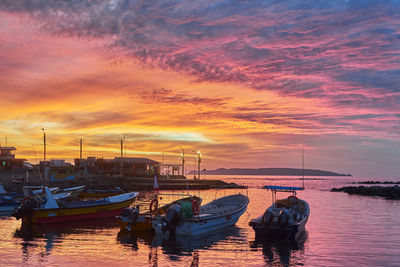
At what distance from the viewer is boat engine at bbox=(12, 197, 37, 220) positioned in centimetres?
2827

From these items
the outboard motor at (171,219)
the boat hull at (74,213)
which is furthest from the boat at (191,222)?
the boat hull at (74,213)

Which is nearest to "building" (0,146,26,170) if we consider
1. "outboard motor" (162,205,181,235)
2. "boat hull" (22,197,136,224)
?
"boat hull" (22,197,136,224)

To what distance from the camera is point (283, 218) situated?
24.2 meters

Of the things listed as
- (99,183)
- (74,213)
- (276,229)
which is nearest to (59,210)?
(74,213)

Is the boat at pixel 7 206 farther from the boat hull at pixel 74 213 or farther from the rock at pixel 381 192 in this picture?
the rock at pixel 381 192

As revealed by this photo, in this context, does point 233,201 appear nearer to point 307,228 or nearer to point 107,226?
point 307,228

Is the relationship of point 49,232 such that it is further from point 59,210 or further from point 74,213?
point 74,213

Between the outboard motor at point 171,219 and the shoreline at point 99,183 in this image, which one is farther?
the shoreline at point 99,183

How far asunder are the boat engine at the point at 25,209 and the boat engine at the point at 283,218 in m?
18.0

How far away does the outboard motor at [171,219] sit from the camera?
23281 millimetres

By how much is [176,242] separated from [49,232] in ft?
30.5

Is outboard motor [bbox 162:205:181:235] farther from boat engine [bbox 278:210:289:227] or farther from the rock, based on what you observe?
the rock

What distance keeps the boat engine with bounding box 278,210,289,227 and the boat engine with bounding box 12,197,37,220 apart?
18039 millimetres

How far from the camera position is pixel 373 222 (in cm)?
3509
